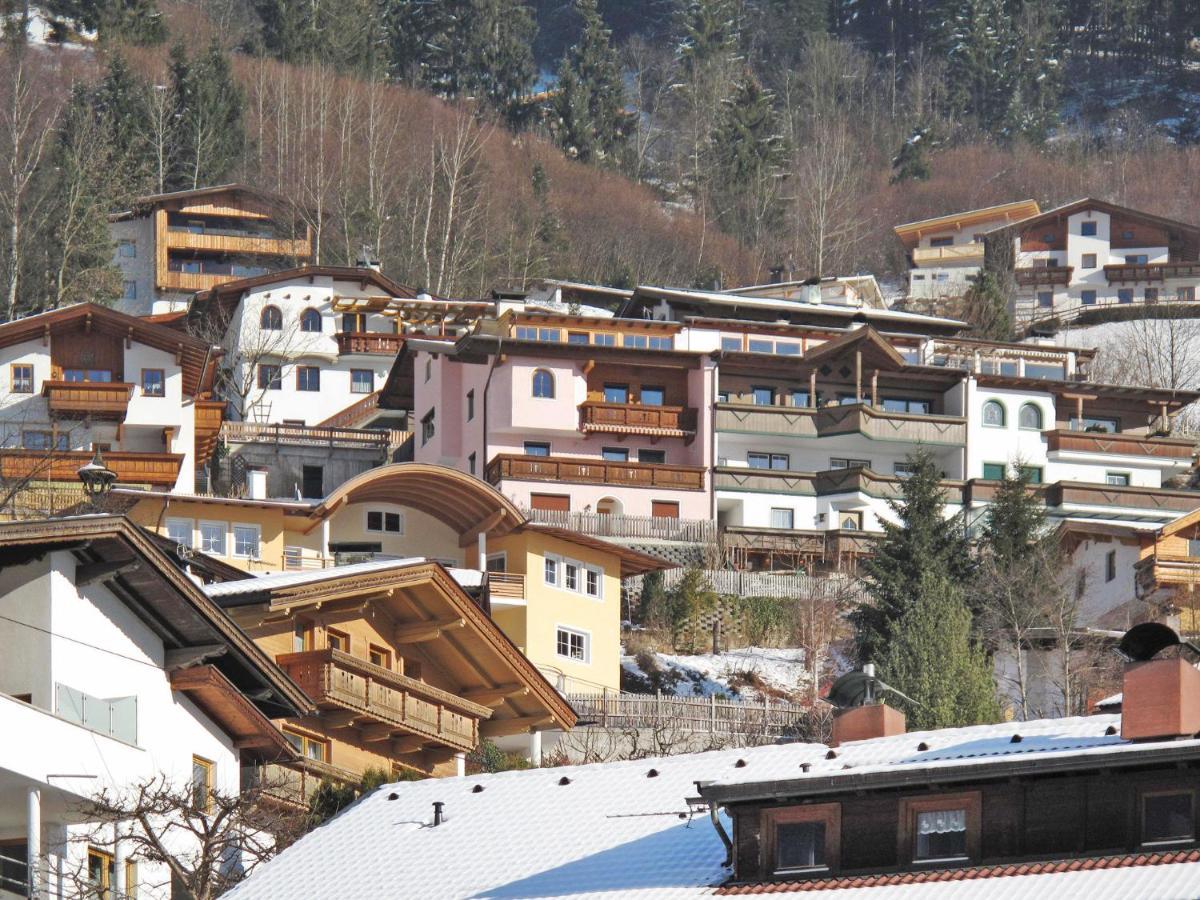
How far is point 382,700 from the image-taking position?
123 ft

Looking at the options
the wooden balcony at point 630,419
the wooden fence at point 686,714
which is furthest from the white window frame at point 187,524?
the wooden balcony at point 630,419

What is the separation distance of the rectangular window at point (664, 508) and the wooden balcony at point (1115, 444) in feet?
45.4

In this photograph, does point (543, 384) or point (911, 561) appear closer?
point (911, 561)

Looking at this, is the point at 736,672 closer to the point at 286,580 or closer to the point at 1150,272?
the point at 286,580

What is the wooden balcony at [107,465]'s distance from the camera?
69.6 metres

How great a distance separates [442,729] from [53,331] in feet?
137

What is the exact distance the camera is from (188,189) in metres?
116

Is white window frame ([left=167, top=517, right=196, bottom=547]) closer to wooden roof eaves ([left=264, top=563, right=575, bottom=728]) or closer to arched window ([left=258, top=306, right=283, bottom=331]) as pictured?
wooden roof eaves ([left=264, top=563, right=575, bottom=728])

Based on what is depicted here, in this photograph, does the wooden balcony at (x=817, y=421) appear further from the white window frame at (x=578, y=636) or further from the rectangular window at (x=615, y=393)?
the white window frame at (x=578, y=636)

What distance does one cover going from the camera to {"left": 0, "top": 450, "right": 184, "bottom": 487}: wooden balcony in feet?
228

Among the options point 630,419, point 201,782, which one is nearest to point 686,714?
point 630,419

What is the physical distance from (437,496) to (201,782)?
108 ft

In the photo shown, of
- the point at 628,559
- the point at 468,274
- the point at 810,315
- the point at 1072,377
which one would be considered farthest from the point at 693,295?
the point at 628,559

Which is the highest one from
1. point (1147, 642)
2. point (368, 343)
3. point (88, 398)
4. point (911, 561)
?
point (368, 343)
